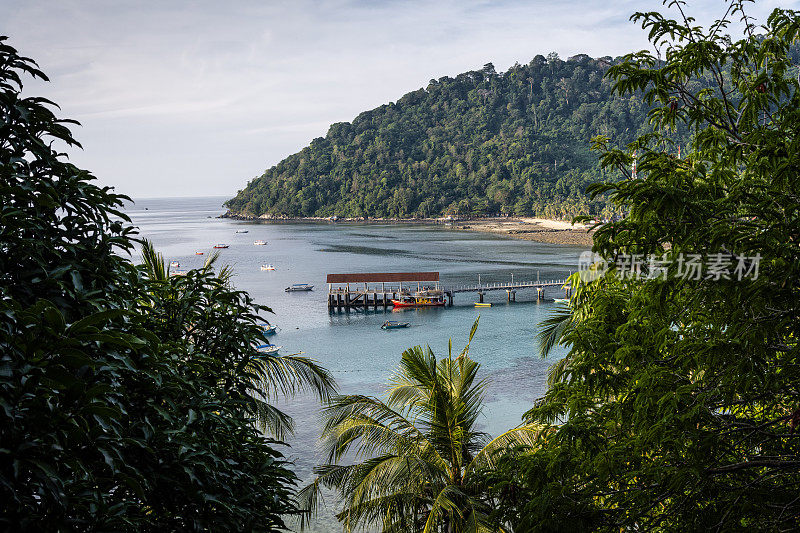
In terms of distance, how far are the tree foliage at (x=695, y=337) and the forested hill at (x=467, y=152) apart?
317 ft

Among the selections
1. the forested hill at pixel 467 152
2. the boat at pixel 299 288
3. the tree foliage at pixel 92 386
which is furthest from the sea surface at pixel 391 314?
the forested hill at pixel 467 152

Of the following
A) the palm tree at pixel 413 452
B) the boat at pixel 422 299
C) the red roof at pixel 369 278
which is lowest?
the boat at pixel 422 299

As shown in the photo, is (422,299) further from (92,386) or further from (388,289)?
(92,386)

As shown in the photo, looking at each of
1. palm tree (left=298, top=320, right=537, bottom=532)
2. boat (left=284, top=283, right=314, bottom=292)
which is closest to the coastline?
boat (left=284, top=283, right=314, bottom=292)

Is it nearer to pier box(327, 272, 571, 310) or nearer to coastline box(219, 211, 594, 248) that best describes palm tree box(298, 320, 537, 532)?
pier box(327, 272, 571, 310)

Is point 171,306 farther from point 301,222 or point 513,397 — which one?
point 301,222

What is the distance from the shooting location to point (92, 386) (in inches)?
93.7

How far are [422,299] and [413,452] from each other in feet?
104

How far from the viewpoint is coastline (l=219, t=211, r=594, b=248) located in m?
78.7

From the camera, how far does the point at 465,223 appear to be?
107625 millimetres

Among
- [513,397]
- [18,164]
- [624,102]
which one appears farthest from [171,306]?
[624,102]

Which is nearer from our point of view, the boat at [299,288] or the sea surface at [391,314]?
the sea surface at [391,314]

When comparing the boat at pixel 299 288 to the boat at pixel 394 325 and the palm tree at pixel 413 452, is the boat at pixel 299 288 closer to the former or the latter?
the boat at pixel 394 325

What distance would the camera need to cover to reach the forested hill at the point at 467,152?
11294 centimetres
